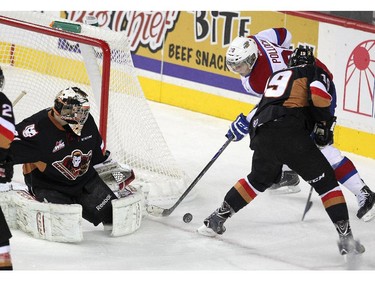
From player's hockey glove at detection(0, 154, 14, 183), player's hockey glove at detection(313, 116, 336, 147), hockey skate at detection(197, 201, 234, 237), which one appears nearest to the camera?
player's hockey glove at detection(0, 154, 14, 183)

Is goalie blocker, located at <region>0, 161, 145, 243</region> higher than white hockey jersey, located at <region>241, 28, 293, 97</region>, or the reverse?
white hockey jersey, located at <region>241, 28, 293, 97</region>

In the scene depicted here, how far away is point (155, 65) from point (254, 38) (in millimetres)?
2410

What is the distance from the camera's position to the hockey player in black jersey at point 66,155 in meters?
5.65

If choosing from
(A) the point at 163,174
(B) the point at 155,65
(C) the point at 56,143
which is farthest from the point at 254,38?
(B) the point at 155,65

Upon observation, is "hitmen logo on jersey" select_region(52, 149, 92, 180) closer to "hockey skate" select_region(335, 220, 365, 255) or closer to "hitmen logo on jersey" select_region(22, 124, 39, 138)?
"hitmen logo on jersey" select_region(22, 124, 39, 138)

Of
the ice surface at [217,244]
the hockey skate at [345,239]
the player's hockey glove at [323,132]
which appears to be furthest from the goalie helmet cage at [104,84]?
the hockey skate at [345,239]

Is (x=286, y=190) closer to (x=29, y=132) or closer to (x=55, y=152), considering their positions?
(x=55, y=152)

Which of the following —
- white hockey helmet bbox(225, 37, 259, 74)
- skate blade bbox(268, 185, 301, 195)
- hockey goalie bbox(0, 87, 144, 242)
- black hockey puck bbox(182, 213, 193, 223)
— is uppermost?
white hockey helmet bbox(225, 37, 259, 74)

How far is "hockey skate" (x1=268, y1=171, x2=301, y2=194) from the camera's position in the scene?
6816mm

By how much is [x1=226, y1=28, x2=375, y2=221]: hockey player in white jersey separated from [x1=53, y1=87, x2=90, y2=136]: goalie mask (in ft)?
2.92

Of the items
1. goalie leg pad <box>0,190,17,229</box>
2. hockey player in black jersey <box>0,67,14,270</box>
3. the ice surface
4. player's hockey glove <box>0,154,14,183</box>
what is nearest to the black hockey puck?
the ice surface

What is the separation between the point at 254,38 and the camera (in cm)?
649

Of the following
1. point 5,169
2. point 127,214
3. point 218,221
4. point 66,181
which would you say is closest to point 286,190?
point 218,221

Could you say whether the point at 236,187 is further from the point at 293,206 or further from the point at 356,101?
the point at 356,101
